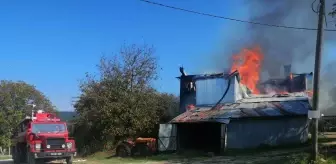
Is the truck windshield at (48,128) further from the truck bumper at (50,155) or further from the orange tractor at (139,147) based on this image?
the orange tractor at (139,147)

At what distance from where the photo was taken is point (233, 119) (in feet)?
101

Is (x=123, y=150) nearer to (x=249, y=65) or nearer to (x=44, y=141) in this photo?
(x=44, y=141)

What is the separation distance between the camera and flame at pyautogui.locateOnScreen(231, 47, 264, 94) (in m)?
42.7

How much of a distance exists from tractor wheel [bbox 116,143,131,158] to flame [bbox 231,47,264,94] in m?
14.4

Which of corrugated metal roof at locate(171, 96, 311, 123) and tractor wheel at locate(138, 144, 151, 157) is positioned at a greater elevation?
corrugated metal roof at locate(171, 96, 311, 123)

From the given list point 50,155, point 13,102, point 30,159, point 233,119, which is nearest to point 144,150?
point 233,119

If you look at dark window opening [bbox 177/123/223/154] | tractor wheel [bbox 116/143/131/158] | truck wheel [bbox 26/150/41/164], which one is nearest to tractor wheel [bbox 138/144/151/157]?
tractor wheel [bbox 116/143/131/158]

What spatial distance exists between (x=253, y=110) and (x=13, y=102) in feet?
167

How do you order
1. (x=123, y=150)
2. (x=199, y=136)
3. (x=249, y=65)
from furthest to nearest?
(x=249, y=65) → (x=199, y=136) → (x=123, y=150)

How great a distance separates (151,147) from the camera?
3250 centimetres

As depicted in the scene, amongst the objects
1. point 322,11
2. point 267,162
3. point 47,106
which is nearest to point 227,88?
point 267,162

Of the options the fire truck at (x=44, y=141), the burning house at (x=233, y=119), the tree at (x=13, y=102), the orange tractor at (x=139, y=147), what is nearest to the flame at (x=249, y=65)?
the burning house at (x=233, y=119)

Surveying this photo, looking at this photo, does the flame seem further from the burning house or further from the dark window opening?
the dark window opening

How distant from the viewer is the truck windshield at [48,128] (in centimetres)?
2716
